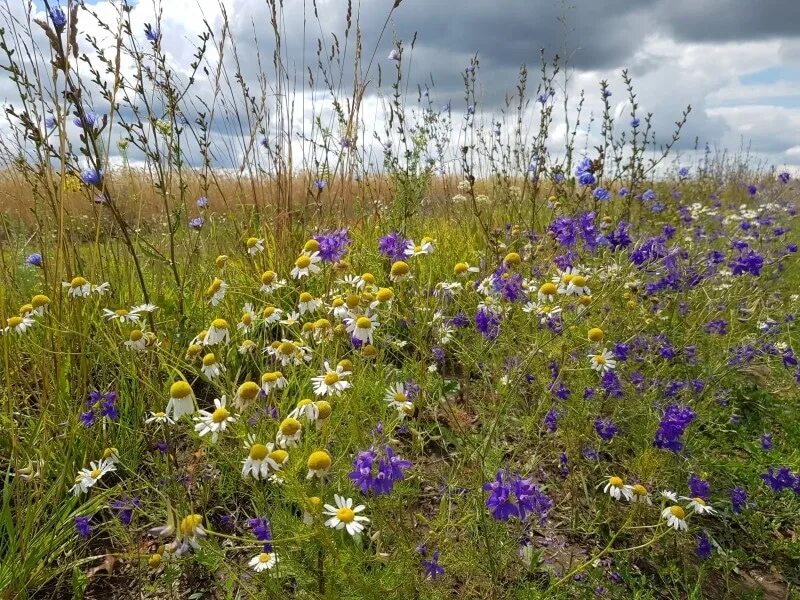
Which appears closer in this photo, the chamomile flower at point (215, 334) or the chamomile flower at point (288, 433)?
the chamomile flower at point (288, 433)

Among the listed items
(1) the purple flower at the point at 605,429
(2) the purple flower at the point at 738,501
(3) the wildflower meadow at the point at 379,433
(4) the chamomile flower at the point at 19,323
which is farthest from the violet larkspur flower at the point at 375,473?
(2) the purple flower at the point at 738,501

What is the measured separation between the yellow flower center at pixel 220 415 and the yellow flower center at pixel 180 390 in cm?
8

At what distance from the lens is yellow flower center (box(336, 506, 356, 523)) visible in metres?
1.10

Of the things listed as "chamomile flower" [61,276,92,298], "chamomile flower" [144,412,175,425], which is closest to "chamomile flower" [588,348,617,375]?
"chamomile flower" [144,412,175,425]

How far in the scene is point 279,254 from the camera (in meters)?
3.19

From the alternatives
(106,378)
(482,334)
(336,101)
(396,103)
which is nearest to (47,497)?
(106,378)

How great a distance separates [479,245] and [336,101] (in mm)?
1354

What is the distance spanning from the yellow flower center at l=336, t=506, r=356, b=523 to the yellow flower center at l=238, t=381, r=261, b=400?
307 mm

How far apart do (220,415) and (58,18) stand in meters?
1.30

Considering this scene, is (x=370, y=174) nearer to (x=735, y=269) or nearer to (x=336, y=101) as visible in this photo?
(x=336, y=101)

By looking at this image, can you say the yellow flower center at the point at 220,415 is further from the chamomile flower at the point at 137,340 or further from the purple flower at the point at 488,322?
the purple flower at the point at 488,322

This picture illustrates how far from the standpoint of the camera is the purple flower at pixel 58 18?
1578mm

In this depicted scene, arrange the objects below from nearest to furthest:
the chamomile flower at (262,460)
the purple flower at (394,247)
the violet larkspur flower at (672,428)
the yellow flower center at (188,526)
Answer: the yellow flower center at (188,526) < the chamomile flower at (262,460) < the violet larkspur flower at (672,428) < the purple flower at (394,247)

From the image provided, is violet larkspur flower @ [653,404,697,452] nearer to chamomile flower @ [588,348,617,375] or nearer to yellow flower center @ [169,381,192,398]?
chamomile flower @ [588,348,617,375]
